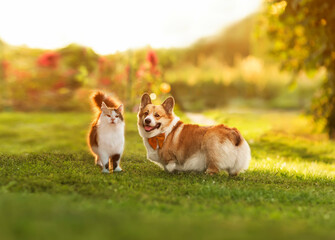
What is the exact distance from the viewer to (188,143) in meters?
6.76

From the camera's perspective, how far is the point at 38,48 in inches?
1035

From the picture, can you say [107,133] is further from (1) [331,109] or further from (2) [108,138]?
(1) [331,109]

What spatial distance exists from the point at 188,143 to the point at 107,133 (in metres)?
1.40

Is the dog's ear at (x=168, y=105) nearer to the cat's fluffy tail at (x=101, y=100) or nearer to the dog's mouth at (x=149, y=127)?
the dog's mouth at (x=149, y=127)

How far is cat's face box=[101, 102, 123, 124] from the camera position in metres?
6.36

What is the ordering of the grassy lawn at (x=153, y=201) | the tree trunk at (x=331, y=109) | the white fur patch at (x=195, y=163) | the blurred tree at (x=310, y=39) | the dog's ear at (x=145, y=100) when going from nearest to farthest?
the grassy lawn at (x=153, y=201), the dog's ear at (x=145, y=100), the white fur patch at (x=195, y=163), the blurred tree at (x=310, y=39), the tree trunk at (x=331, y=109)

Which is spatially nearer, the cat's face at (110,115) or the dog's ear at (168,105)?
the cat's face at (110,115)

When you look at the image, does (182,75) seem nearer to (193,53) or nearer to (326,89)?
(193,53)

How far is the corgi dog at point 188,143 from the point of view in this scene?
6582 mm

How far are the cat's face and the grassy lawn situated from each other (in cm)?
93

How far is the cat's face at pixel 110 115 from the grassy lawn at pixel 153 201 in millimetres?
928

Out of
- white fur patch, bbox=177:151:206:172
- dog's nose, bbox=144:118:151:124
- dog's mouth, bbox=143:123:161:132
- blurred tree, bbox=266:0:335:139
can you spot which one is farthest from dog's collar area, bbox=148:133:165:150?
blurred tree, bbox=266:0:335:139

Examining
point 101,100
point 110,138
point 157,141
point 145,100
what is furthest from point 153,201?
point 101,100

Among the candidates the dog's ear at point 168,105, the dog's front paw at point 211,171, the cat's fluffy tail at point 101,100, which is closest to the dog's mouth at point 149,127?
the dog's ear at point 168,105
